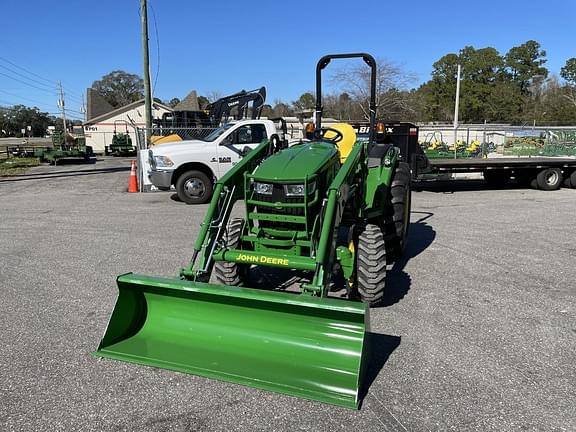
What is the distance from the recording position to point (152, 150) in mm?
11586

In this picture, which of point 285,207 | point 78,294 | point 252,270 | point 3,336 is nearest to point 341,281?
point 252,270

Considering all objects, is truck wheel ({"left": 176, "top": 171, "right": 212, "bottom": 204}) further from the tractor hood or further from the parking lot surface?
the tractor hood

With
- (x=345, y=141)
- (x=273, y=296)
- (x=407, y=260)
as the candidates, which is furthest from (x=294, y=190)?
(x=407, y=260)

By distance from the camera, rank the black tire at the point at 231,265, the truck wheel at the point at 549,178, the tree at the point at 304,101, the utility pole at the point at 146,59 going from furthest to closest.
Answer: the tree at the point at 304,101, the utility pole at the point at 146,59, the truck wheel at the point at 549,178, the black tire at the point at 231,265

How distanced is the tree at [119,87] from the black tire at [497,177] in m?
80.3

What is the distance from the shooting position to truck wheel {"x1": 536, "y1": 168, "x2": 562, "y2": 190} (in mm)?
14172

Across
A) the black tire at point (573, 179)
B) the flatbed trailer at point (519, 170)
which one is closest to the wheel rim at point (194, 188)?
the flatbed trailer at point (519, 170)

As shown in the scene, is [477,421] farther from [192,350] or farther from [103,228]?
[103,228]

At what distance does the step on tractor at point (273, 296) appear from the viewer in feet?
11.1

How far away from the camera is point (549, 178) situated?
46.9ft

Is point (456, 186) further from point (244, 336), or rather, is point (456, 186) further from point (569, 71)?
point (569, 71)

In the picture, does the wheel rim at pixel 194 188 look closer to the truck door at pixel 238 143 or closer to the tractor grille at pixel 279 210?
the truck door at pixel 238 143

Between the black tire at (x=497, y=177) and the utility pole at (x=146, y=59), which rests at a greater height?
the utility pole at (x=146, y=59)

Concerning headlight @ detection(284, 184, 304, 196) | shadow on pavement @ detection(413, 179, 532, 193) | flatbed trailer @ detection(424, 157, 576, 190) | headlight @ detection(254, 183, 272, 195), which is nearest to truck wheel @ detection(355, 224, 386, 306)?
headlight @ detection(284, 184, 304, 196)
